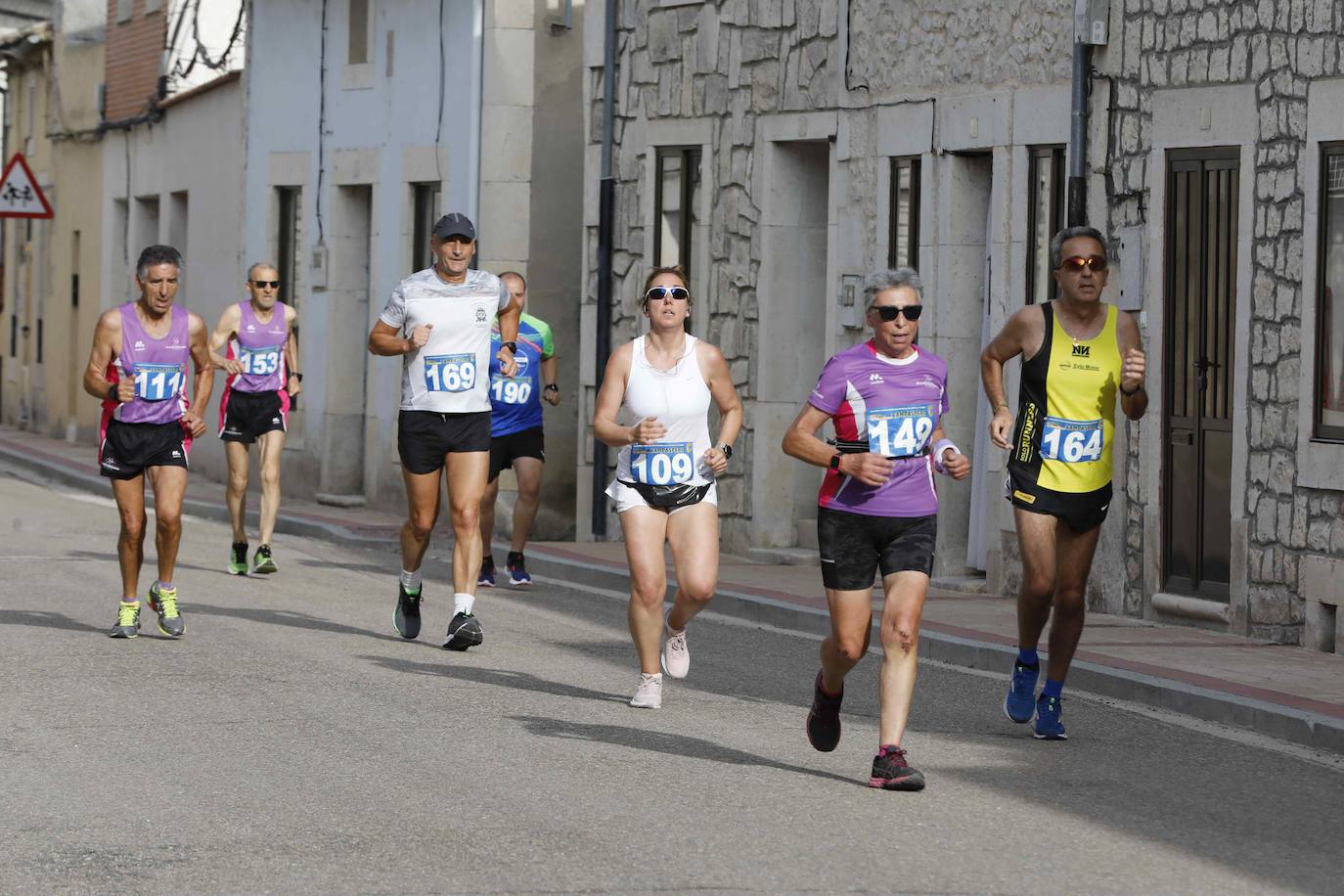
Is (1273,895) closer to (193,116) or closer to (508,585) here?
(508,585)

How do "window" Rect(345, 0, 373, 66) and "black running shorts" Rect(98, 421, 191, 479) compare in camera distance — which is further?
"window" Rect(345, 0, 373, 66)

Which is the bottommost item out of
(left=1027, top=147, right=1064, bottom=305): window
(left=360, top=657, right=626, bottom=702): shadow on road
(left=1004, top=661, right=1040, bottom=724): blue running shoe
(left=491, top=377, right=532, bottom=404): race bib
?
(left=360, top=657, right=626, bottom=702): shadow on road

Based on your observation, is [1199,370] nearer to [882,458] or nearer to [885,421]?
[885,421]

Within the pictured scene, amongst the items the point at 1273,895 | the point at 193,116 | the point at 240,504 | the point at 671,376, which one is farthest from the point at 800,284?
the point at 193,116

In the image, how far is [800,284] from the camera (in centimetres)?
1858

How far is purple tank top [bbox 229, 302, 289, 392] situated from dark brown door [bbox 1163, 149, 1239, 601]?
577 centimetres

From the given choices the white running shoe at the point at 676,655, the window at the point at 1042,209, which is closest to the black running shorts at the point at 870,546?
the white running shoe at the point at 676,655

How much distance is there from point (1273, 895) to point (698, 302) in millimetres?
12754

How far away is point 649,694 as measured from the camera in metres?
10.3

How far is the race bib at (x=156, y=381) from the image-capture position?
40.4ft

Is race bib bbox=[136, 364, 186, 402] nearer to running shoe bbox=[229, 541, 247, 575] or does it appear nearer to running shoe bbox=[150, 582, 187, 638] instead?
running shoe bbox=[150, 582, 187, 638]

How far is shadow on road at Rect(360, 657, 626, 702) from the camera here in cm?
1073

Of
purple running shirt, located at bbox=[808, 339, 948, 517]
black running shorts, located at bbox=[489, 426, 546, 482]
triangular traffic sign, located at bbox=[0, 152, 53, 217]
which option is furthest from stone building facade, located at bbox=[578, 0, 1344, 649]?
triangular traffic sign, located at bbox=[0, 152, 53, 217]

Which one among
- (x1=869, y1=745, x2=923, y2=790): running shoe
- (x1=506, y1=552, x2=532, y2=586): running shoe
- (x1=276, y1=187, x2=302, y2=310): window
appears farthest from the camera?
(x1=276, y1=187, x2=302, y2=310): window
